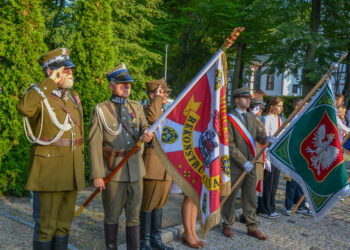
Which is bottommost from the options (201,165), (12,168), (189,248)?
(189,248)

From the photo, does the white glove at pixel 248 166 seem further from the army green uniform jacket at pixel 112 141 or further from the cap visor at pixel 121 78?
the cap visor at pixel 121 78

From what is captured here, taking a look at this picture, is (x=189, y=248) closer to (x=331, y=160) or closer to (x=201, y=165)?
(x=201, y=165)

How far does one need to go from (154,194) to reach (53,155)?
1379mm

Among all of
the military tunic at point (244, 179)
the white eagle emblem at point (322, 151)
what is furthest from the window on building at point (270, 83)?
the white eagle emblem at point (322, 151)

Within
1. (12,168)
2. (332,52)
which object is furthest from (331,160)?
(332,52)

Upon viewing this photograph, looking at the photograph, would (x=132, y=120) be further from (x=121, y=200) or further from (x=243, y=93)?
(x=243, y=93)

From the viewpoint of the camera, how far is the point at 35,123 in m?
3.10

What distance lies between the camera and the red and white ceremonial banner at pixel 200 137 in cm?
318

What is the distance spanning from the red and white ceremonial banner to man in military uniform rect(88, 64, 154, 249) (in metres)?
0.28

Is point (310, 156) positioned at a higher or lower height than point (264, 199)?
higher

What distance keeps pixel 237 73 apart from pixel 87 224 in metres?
18.0

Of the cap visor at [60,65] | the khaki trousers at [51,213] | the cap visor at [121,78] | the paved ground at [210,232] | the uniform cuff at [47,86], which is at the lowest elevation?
the paved ground at [210,232]

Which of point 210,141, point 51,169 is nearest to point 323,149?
point 210,141

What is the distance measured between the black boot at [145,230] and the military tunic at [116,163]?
18.0 inches
